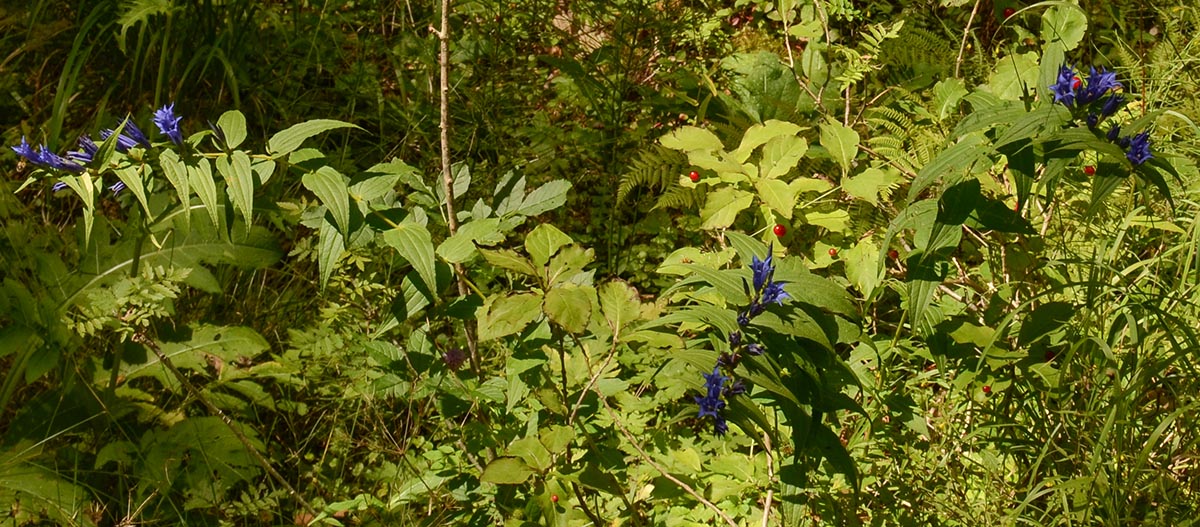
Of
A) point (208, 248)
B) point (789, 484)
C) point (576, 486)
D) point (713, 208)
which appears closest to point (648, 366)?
point (713, 208)

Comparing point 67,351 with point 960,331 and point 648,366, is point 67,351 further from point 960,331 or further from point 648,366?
point 960,331

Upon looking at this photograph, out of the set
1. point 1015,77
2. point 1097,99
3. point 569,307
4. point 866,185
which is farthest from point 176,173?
point 1015,77

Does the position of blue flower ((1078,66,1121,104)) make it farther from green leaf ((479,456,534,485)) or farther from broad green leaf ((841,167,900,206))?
green leaf ((479,456,534,485))

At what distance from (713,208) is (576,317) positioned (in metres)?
0.75

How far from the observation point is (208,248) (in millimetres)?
2580

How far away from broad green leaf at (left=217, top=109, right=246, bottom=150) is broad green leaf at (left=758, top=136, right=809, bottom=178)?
1.07 meters

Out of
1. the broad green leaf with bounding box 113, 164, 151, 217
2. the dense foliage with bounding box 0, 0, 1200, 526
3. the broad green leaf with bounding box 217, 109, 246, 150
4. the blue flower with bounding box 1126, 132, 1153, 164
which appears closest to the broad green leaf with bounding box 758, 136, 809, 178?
the dense foliage with bounding box 0, 0, 1200, 526

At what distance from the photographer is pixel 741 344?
4.56ft

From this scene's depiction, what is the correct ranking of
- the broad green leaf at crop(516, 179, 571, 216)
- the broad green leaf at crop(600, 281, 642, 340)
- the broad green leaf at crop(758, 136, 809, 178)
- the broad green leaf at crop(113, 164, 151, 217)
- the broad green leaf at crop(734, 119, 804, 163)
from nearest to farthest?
the broad green leaf at crop(113, 164, 151, 217)
the broad green leaf at crop(600, 281, 642, 340)
the broad green leaf at crop(516, 179, 571, 216)
the broad green leaf at crop(758, 136, 809, 178)
the broad green leaf at crop(734, 119, 804, 163)

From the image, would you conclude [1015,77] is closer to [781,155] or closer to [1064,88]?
[781,155]

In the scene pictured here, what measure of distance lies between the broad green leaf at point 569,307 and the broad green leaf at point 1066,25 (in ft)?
4.17

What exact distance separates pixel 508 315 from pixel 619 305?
0.21 m

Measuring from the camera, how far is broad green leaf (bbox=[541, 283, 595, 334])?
139cm

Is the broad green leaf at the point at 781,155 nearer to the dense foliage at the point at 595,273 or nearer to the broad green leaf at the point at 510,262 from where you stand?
the dense foliage at the point at 595,273
